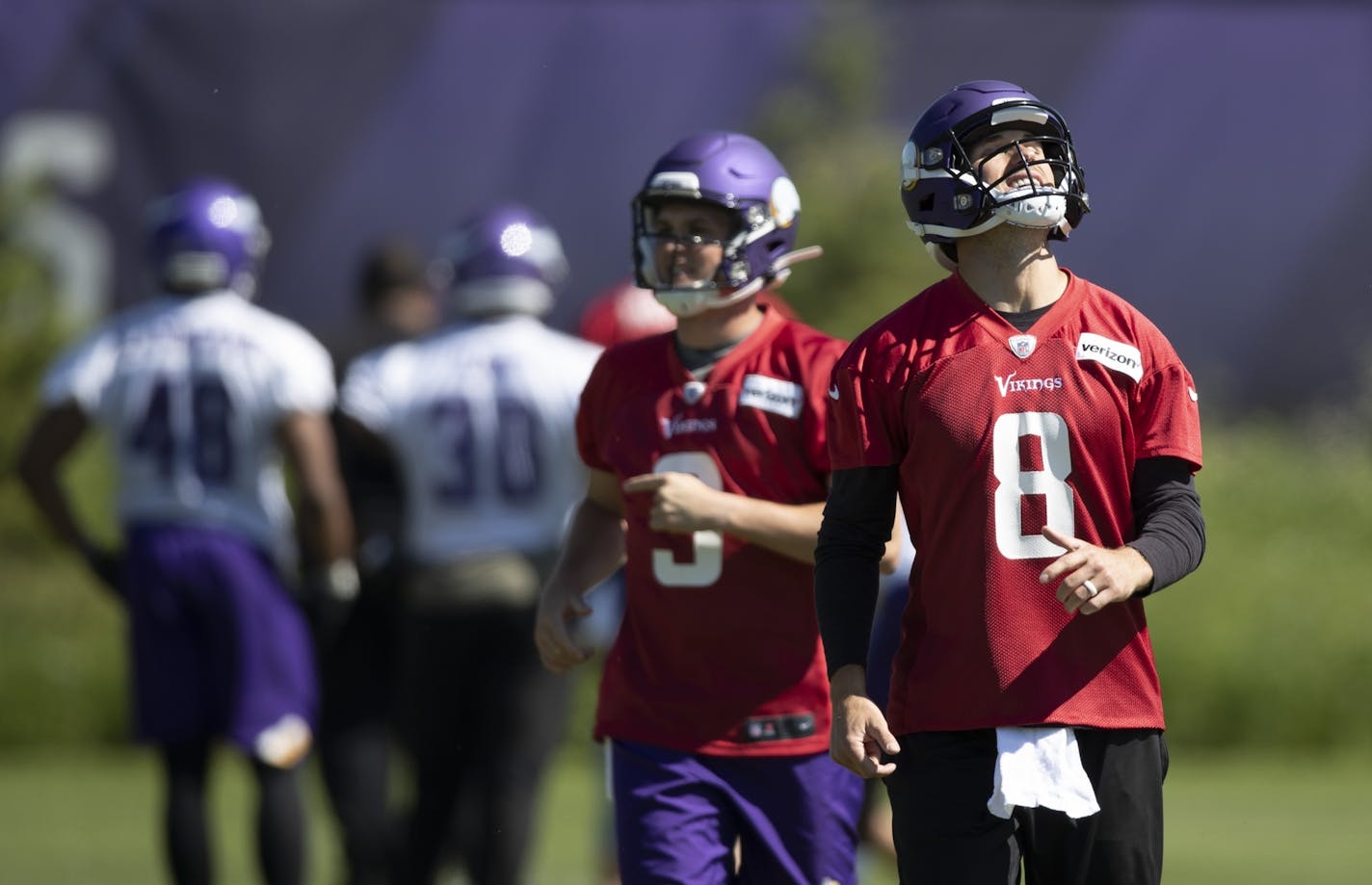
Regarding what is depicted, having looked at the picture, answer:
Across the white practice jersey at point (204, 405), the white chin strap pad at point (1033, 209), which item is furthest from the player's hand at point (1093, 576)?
the white practice jersey at point (204, 405)

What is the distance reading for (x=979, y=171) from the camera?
11.6 feet

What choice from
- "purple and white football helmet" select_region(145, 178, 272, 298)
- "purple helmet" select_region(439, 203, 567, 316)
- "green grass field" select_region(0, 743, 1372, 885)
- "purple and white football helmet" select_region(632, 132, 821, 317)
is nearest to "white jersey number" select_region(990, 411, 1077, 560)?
"purple and white football helmet" select_region(632, 132, 821, 317)

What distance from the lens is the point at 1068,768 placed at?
340cm

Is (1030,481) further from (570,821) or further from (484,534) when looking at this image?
(570,821)

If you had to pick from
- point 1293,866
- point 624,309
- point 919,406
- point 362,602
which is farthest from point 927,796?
point 1293,866

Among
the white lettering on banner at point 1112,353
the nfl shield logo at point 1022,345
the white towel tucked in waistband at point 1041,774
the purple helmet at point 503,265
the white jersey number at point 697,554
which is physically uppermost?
the purple helmet at point 503,265

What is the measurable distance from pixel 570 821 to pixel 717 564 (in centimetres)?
659

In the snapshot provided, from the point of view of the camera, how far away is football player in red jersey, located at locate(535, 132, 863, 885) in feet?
14.0

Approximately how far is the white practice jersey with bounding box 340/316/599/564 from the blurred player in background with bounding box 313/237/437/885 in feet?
1.42

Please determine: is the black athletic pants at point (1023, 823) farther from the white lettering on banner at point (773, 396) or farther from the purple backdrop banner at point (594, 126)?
the purple backdrop banner at point (594, 126)

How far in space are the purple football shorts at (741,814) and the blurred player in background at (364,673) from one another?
2.61 meters

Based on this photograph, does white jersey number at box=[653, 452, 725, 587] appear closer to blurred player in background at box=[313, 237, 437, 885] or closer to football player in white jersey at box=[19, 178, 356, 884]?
football player in white jersey at box=[19, 178, 356, 884]

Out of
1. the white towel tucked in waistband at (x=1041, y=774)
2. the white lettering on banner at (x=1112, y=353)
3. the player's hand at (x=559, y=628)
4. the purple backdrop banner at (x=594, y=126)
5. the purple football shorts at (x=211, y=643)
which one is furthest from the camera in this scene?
the purple backdrop banner at (x=594, y=126)

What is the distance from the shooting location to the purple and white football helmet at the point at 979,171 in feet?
11.5
